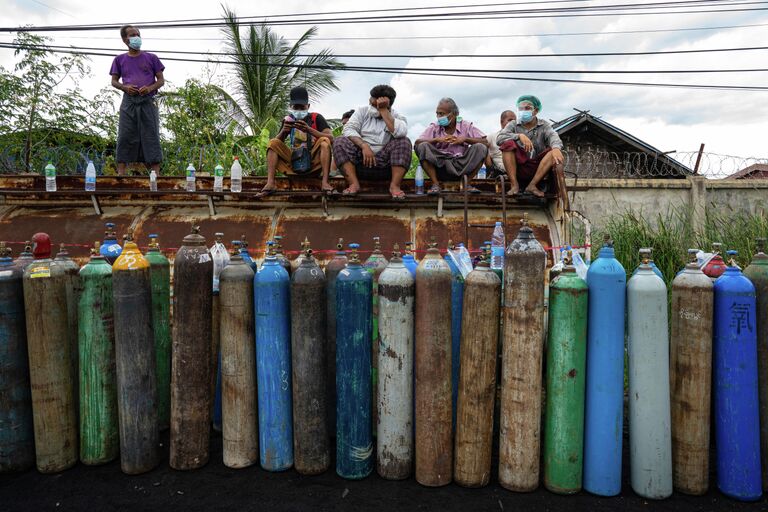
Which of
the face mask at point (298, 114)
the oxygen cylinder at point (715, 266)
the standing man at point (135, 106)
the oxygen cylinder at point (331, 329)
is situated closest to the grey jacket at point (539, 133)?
the face mask at point (298, 114)

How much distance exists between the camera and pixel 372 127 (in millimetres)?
5941

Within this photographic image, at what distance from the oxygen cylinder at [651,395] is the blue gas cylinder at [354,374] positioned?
1.56 metres

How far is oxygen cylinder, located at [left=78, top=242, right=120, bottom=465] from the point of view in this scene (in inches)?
124

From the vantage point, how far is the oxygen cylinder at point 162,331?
3.68 metres

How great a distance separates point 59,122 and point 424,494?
42.9 feet

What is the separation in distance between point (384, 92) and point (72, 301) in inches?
159

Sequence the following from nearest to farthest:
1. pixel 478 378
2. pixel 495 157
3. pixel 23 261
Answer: pixel 478 378, pixel 23 261, pixel 495 157

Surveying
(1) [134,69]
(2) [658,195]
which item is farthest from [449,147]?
(2) [658,195]

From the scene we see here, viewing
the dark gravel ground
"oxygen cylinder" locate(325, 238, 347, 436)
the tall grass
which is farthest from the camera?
the tall grass

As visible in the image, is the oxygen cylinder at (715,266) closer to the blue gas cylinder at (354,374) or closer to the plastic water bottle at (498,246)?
the plastic water bottle at (498,246)

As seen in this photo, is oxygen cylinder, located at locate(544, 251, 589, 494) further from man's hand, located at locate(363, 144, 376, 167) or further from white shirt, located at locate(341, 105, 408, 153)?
white shirt, located at locate(341, 105, 408, 153)

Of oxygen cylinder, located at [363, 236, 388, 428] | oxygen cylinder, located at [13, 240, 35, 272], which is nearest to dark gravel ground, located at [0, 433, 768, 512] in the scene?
oxygen cylinder, located at [363, 236, 388, 428]

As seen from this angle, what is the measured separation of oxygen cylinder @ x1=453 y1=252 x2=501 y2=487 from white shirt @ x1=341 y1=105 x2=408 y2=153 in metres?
3.34

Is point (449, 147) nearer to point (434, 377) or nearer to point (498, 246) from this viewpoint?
point (498, 246)
